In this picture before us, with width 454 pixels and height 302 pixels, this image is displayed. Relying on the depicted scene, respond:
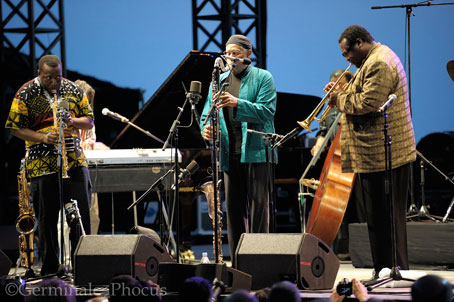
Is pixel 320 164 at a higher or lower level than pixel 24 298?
higher

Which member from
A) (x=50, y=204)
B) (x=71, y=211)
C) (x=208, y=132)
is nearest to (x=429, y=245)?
(x=208, y=132)

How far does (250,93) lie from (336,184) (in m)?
1.47

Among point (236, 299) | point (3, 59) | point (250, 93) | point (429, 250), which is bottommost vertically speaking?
point (429, 250)

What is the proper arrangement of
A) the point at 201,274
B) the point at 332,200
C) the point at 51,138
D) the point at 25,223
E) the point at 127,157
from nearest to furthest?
the point at 201,274
the point at 51,138
the point at 25,223
the point at 332,200
the point at 127,157

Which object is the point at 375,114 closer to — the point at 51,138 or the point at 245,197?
the point at 245,197

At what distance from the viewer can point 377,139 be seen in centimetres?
410

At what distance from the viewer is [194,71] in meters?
6.80

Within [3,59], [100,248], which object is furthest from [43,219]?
[3,59]

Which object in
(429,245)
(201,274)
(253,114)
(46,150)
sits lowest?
(429,245)

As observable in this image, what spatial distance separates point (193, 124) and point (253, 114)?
289 centimetres

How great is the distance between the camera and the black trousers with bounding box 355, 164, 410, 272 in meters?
4.12

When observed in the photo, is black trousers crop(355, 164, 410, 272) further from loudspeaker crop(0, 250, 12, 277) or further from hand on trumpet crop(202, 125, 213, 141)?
loudspeaker crop(0, 250, 12, 277)

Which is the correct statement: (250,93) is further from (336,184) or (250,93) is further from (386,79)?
(336,184)

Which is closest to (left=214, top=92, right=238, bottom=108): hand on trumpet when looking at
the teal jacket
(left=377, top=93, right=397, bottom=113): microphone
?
the teal jacket
